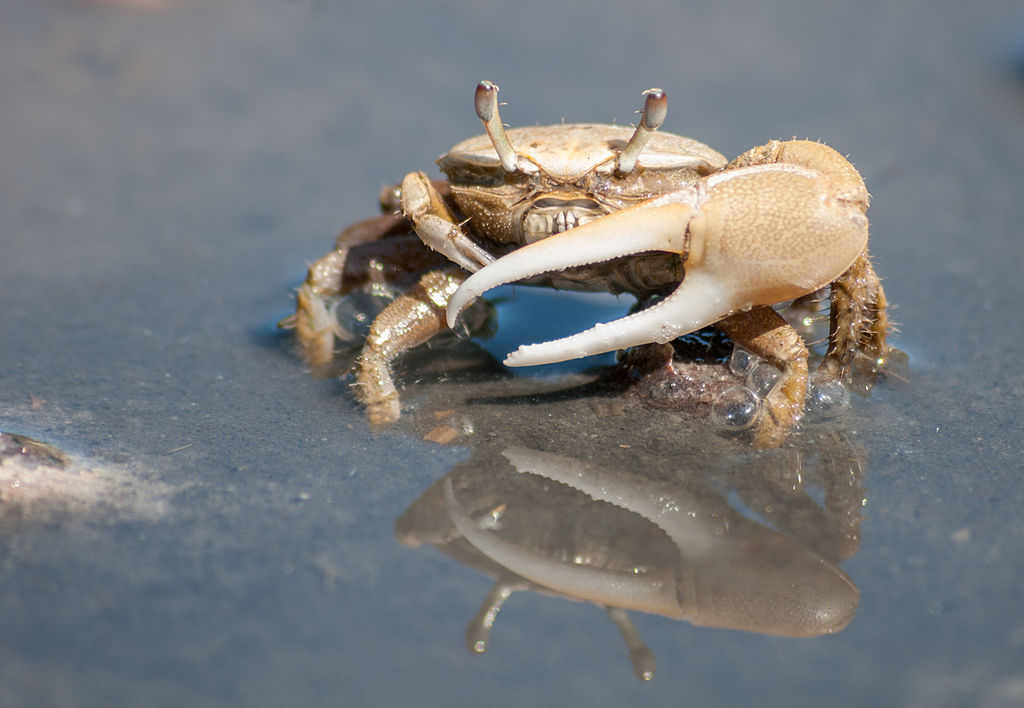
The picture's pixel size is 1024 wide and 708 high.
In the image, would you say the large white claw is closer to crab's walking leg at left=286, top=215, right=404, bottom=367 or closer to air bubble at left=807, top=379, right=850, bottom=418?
air bubble at left=807, top=379, right=850, bottom=418

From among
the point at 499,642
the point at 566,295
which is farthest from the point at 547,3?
the point at 499,642

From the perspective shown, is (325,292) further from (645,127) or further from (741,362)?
(741,362)

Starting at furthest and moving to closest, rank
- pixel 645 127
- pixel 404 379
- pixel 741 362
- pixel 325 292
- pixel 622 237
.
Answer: pixel 325 292 < pixel 404 379 < pixel 741 362 < pixel 645 127 < pixel 622 237

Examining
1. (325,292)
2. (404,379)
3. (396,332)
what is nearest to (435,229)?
(396,332)

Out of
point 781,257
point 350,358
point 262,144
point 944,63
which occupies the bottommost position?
point 350,358

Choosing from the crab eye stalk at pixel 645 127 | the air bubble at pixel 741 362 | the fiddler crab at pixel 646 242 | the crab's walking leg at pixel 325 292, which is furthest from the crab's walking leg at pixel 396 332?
the air bubble at pixel 741 362

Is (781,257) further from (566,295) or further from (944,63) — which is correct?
(944,63)
